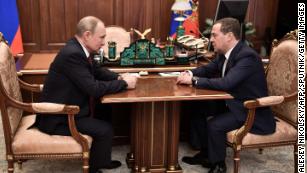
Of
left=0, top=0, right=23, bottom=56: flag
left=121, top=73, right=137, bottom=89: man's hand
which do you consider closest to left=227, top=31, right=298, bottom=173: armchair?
left=121, top=73, right=137, bottom=89: man's hand

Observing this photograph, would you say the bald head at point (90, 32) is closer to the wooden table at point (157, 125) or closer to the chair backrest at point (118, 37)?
the wooden table at point (157, 125)

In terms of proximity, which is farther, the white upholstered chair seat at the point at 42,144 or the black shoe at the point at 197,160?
the black shoe at the point at 197,160

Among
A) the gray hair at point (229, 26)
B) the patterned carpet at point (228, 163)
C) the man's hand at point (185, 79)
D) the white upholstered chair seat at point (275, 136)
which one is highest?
the gray hair at point (229, 26)

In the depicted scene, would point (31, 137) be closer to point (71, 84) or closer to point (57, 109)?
point (57, 109)

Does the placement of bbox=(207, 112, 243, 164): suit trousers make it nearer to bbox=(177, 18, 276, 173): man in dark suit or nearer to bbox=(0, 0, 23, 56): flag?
bbox=(177, 18, 276, 173): man in dark suit

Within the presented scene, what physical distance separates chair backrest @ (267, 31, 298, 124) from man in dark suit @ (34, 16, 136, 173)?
1.17 m

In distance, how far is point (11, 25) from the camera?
4.41m

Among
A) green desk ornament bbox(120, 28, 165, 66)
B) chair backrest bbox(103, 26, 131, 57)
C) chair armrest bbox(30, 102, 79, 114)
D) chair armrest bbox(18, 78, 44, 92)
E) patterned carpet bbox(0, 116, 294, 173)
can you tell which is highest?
chair backrest bbox(103, 26, 131, 57)

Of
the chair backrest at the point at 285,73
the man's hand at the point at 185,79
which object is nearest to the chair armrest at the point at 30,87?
the man's hand at the point at 185,79

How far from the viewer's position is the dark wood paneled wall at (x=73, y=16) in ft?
15.2

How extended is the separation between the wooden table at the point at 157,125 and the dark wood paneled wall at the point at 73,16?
1.77m

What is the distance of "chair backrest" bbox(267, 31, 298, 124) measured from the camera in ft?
10.4

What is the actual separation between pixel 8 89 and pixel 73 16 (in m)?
2.10

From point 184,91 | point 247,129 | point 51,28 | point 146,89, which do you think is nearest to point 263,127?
point 247,129
